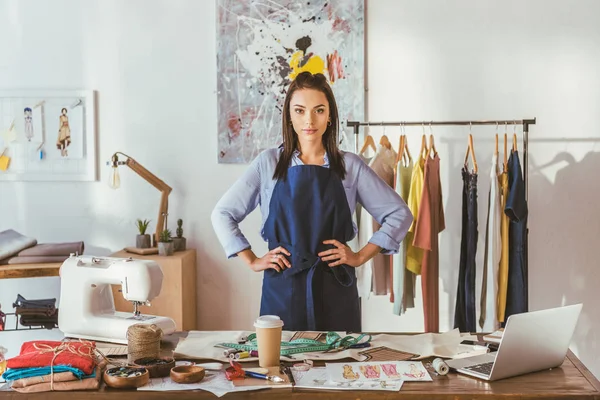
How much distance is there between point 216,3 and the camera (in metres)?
4.36

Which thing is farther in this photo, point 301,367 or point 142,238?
point 142,238

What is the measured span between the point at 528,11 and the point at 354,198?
7.18 feet

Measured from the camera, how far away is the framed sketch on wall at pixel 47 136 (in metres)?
4.42

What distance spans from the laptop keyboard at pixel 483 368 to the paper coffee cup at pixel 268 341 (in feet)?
1.71

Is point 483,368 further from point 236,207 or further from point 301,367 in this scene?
point 236,207

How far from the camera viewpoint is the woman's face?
2.63 m

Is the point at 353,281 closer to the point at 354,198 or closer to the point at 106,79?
the point at 354,198

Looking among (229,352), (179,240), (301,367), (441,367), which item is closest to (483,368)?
(441,367)

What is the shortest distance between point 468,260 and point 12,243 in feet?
8.52

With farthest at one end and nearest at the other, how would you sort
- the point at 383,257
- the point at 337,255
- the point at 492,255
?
1. the point at 383,257
2. the point at 492,255
3. the point at 337,255

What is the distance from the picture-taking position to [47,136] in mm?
4445

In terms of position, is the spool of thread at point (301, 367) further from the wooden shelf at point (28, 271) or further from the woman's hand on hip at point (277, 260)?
the wooden shelf at point (28, 271)

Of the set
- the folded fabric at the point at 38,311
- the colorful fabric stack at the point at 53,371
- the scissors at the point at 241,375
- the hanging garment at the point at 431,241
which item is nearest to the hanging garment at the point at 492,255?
the hanging garment at the point at 431,241

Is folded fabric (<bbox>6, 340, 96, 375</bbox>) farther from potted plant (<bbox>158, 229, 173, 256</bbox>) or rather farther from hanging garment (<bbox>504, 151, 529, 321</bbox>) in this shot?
hanging garment (<bbox>504, 151, 529, 321</bbox>)
